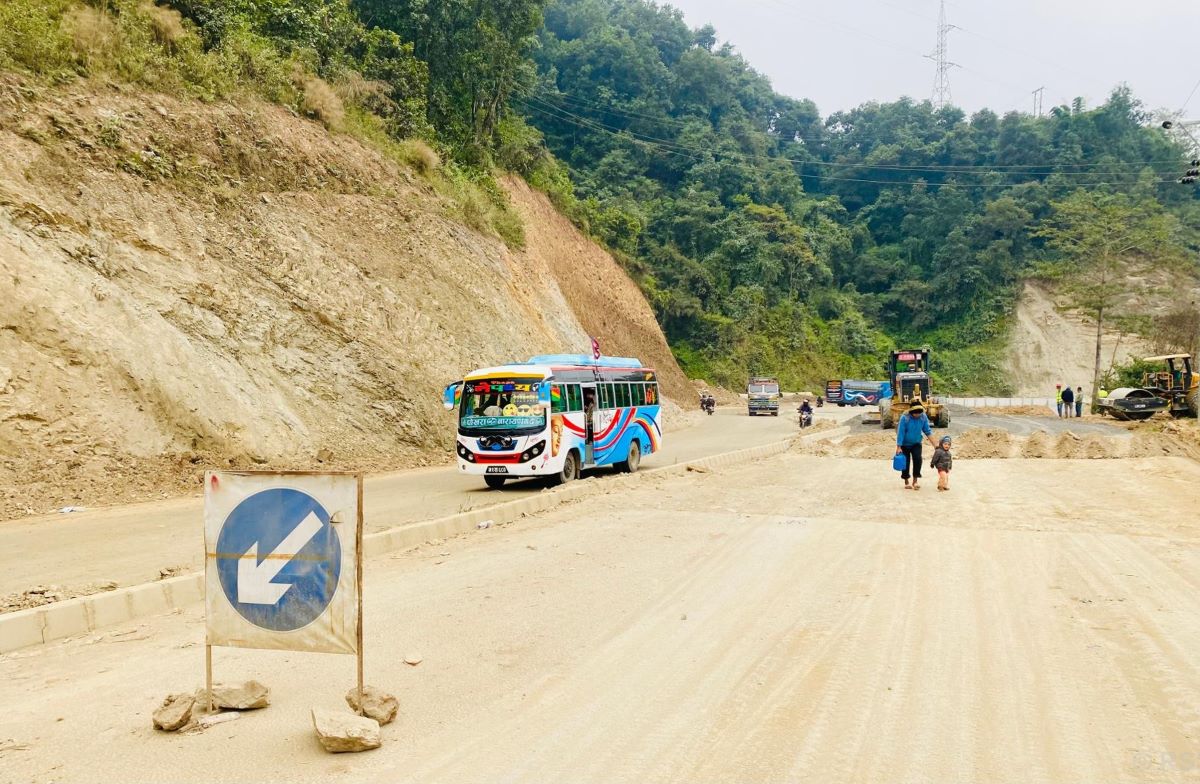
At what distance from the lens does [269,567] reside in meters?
5.27

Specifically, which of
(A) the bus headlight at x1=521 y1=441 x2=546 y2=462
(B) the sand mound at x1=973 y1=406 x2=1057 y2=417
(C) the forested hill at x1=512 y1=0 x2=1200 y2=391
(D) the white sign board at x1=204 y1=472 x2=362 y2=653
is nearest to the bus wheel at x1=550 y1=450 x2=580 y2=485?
(A) the bus headlight at x1=521 y1=441 x2=546 y2=462

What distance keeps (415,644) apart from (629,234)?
5574cm

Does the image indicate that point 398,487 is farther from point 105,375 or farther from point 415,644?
point 415,644

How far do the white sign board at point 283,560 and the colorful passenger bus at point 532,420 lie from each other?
12.6 meters

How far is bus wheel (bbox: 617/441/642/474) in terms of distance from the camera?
22.3 meters

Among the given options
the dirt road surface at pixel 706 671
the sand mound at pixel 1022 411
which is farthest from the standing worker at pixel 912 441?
the sand mound at pixel 1022 411

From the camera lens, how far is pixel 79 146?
65.5 feet

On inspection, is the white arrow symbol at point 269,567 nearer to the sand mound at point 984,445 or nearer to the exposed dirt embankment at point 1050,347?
the sand mound at point 984,445

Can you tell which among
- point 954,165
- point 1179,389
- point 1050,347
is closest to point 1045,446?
point 1179,389

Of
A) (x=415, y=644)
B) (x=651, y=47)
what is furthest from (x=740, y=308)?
(x=415, y=644)

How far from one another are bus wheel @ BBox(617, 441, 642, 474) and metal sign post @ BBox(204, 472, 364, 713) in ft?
55.6

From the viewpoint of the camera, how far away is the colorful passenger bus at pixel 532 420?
59.2ft

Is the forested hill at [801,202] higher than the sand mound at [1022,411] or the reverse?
higher

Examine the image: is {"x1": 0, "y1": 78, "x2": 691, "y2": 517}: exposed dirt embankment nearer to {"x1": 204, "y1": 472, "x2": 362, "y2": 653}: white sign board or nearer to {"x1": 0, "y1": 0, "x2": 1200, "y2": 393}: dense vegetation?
{"x1": 204, "y1": 472, "x2": 362, "y2": 653}: white sign board
